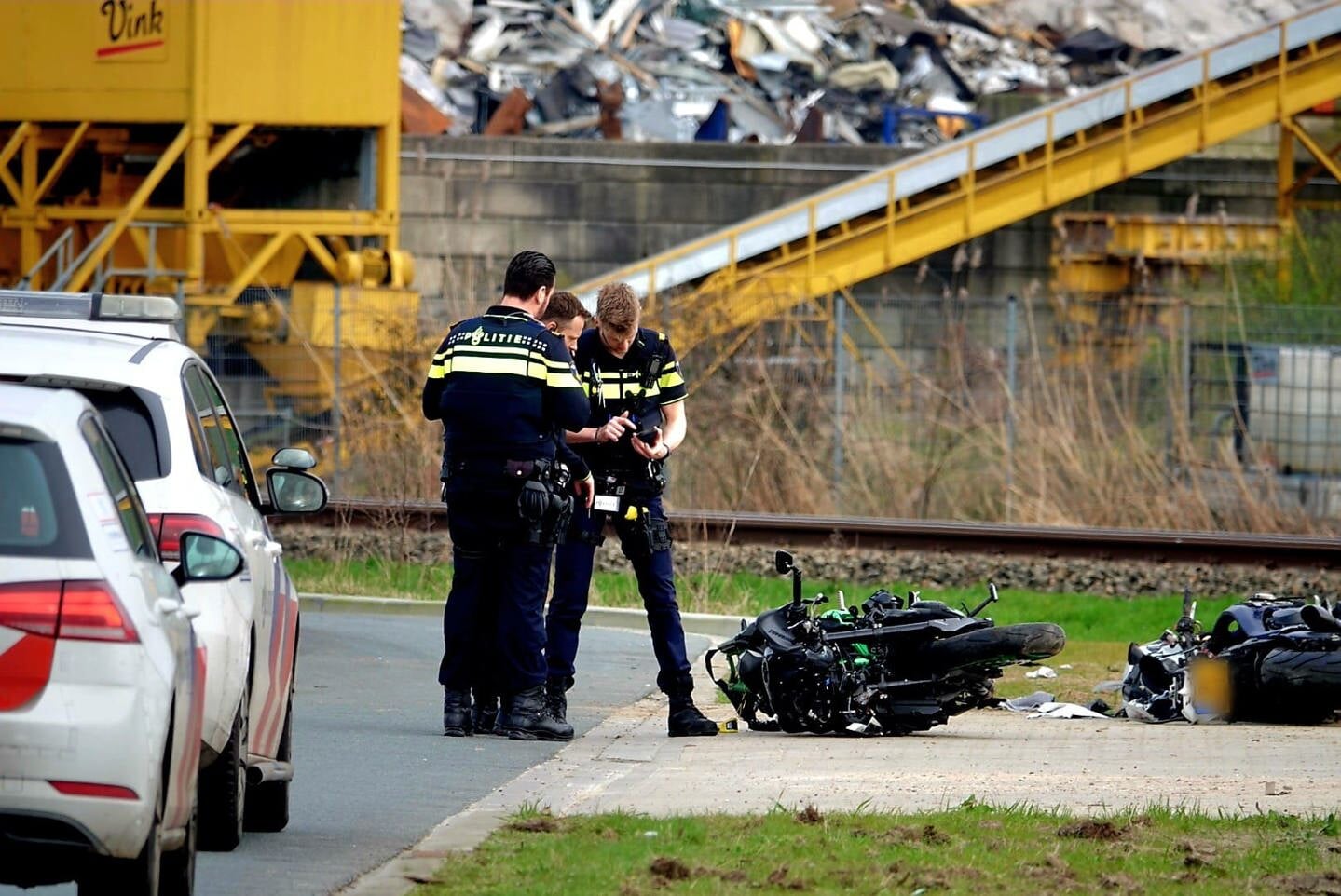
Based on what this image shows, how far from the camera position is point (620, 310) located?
425 inches

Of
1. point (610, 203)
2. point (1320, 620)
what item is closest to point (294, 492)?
point (1320, 620)

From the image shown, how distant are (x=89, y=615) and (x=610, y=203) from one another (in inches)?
1134

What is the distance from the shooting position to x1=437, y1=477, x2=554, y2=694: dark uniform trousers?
10.4m

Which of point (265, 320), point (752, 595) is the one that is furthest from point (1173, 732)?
point (265, 320)

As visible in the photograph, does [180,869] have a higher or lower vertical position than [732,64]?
lower

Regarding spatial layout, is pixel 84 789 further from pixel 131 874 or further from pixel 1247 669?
pixel 1247 669

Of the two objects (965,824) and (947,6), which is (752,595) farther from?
(947,6)

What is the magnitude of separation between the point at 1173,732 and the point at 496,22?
35.5 metres

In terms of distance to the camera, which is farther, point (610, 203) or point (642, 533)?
point (610, 203)

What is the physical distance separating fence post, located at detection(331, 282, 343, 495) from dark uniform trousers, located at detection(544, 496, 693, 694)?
1035 centimetres

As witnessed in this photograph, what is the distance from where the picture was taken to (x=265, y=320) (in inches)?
982

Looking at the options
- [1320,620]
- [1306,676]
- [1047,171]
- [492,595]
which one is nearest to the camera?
[492,595]

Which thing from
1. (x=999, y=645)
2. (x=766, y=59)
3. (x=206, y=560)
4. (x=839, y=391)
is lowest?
(x=999, y=645)

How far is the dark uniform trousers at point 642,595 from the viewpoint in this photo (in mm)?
10844
